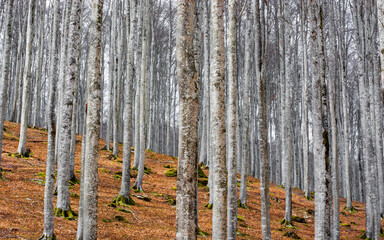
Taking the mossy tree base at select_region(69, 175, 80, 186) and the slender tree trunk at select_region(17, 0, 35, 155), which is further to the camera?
the slender tree trunk at select_region(17, 0, 35, 155)

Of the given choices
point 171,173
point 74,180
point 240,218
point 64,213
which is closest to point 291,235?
point 240,218

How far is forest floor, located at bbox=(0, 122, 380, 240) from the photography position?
619cm

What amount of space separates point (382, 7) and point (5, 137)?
14321 millimetres

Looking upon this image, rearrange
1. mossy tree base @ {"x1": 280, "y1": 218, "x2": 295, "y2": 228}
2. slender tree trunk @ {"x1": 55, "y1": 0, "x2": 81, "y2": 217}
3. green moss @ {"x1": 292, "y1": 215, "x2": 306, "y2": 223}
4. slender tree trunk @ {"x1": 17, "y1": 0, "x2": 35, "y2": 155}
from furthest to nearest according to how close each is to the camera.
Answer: green moss @ {"x1": 292, "y1": 215, "x2": 306, "y2": 223} → slender tree trunk @ {"x1": 17, "y1": 0, "x2": 35, "y2": 155} → mossy tree base @ {"x1": 280, "y1": 218, "x2": 295, "y2": 228} → slender tree trunk @ {"x1": 55, "y1": 0, "x2": 81, "y2": 217}

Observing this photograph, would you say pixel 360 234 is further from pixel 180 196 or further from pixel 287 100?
pixel 180 196

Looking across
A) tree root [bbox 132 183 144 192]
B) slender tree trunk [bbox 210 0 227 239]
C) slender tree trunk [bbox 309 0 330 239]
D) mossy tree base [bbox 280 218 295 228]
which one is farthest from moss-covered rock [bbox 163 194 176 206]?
slender tree trunk [bbox 210 0 227 239]

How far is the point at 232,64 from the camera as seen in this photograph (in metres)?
6.02

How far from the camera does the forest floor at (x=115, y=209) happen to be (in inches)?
244

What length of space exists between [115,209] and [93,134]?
4.17 meters

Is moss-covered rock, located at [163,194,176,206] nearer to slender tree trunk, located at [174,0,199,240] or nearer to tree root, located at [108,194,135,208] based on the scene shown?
tree root, located at [108,194,135,208]

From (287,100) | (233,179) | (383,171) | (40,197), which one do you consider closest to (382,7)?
(233,179)

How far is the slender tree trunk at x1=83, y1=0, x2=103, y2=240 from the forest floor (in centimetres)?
148

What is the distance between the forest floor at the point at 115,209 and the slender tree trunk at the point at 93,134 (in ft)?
4.84

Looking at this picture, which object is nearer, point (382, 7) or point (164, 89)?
point (382, 7)
